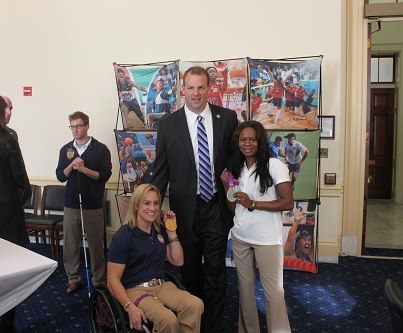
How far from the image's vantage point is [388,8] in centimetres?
408

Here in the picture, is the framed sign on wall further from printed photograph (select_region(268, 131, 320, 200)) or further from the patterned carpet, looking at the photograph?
the patterned carpet

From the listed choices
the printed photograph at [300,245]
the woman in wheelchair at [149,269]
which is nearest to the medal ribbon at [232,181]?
the woman in wheelchair at [149,269]

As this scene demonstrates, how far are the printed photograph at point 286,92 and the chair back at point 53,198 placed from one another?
2409 mm

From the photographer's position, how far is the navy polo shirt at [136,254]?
227 centimetres

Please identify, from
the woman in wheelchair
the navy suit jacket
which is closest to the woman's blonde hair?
the woman in wheelchair

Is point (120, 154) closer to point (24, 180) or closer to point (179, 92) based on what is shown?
point (179, 92)

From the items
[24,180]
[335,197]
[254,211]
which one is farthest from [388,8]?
[24,180]

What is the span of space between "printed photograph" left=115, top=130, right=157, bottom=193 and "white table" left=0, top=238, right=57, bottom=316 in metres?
2.08

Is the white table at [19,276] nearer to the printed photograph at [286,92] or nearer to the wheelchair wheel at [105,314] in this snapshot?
the wheelchair wheel at [105,314]

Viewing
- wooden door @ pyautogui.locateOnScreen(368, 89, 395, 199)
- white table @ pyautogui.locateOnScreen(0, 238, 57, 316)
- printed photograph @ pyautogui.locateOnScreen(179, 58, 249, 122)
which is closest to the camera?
white table @ pyautogui.locateOnScreen(0, 238, 57, 316)

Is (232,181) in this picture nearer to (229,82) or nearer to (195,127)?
(195,127)

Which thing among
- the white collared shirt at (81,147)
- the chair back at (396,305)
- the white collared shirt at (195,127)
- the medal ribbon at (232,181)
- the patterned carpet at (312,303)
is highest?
the white collared shirt at (195,127)

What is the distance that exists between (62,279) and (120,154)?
134 centimetres

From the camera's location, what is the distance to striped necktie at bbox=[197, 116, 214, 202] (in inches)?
96.3
